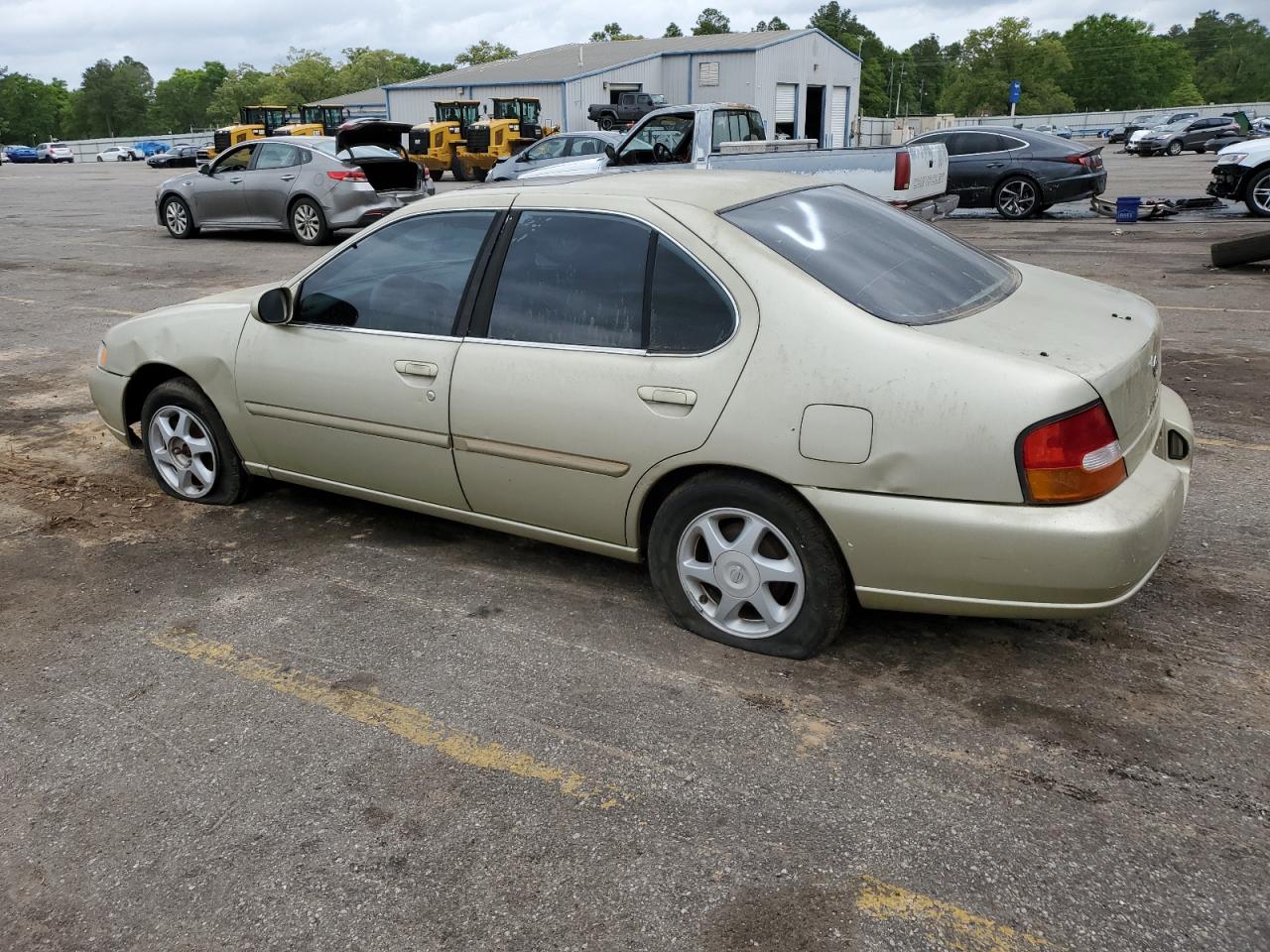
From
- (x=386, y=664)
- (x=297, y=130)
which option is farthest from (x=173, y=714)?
(x=297, y=130)

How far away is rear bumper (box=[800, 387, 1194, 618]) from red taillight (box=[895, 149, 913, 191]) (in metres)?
8.33

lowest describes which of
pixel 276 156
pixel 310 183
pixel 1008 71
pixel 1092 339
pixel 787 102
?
pixel 1092 339

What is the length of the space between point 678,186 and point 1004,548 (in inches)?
70.4

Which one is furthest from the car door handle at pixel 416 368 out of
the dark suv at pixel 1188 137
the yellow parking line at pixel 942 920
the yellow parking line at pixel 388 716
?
the dark suv at pixel 1188 137

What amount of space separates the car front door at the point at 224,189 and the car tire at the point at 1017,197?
1181 centimetres

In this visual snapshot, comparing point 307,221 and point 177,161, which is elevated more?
point 177,161

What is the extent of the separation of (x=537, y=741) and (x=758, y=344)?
1399 millimetres

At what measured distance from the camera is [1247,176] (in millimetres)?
14445

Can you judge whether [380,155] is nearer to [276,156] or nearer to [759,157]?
[276,156]

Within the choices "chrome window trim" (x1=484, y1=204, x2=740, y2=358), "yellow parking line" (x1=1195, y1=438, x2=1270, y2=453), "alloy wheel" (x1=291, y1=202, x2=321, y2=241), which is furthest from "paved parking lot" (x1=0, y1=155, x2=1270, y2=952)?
"alloy wheel" (x1=291, y1=202, x2=321, y2=241)

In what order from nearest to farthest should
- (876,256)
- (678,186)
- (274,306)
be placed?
(876,256) → (678,186) → (274,306)

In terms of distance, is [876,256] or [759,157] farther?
[759,157]

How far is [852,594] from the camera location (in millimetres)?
3328

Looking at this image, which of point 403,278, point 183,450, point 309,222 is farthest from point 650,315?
point 309,222
